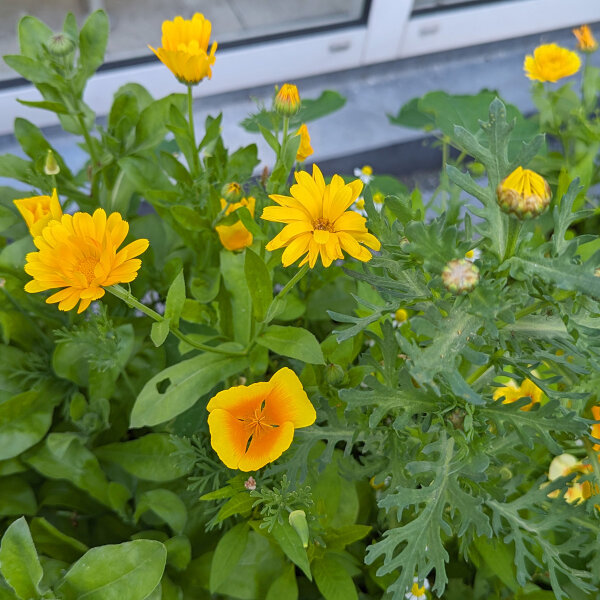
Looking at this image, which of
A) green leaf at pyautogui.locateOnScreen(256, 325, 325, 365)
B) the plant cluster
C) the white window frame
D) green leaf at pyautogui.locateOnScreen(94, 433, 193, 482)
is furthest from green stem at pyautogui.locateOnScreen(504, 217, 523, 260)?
the white window frame

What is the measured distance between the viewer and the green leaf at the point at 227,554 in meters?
0.67

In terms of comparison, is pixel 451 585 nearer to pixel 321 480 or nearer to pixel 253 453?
pixel 321 480

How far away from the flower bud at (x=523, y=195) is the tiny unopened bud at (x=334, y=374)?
24cm

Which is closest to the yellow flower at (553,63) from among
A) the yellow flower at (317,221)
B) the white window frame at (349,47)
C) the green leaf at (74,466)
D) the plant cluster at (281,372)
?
the plant cluster at (281,372)

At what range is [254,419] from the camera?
0.58 meters

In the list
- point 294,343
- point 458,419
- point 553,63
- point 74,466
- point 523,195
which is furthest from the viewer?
point 553,63

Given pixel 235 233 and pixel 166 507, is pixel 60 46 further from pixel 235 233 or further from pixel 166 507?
pixel 166 507

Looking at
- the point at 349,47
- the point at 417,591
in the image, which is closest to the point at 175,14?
the point at 349,47

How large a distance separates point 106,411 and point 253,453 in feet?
0.98

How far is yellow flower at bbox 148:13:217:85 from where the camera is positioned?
0.68m

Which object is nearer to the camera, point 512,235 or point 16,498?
point 512,235

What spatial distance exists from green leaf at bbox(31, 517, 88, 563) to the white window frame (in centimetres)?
79

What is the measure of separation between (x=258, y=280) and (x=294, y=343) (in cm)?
7

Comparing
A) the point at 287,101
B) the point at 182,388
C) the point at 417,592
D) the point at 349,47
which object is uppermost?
the point at 349,47
